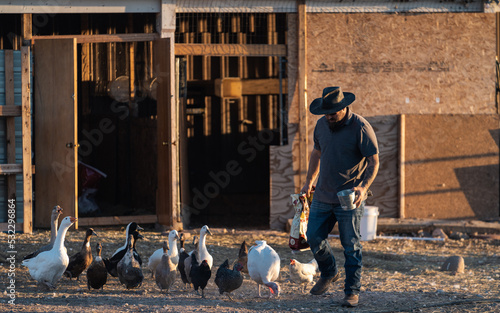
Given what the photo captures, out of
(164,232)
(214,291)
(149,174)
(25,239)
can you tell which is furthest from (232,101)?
(214,291)

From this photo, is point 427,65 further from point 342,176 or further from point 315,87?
point 342,176

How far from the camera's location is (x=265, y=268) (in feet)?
25.7

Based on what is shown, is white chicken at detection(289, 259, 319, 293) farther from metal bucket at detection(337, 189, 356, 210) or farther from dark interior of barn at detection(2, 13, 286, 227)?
dark interior of barn at detection(2, 13, 286, 227)

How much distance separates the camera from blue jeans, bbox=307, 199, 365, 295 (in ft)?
23.5

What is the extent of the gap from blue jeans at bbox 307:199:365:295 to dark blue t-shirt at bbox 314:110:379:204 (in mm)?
146

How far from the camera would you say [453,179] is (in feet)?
41.8

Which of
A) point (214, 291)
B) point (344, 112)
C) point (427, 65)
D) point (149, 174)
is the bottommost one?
point (214, 291)

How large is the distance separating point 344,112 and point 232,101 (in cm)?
895

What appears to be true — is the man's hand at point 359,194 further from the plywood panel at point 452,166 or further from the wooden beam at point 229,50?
the plywood panel at point 452,166

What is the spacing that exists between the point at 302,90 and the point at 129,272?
5.36 m

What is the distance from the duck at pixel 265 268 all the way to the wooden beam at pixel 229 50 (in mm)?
4859

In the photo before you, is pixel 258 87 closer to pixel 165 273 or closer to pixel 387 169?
pixel 387 169

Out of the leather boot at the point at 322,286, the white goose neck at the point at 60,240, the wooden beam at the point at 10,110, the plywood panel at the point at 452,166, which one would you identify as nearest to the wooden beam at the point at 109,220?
the wooden beam at the point at 10,110

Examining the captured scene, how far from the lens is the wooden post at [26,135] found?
11.3 meters
